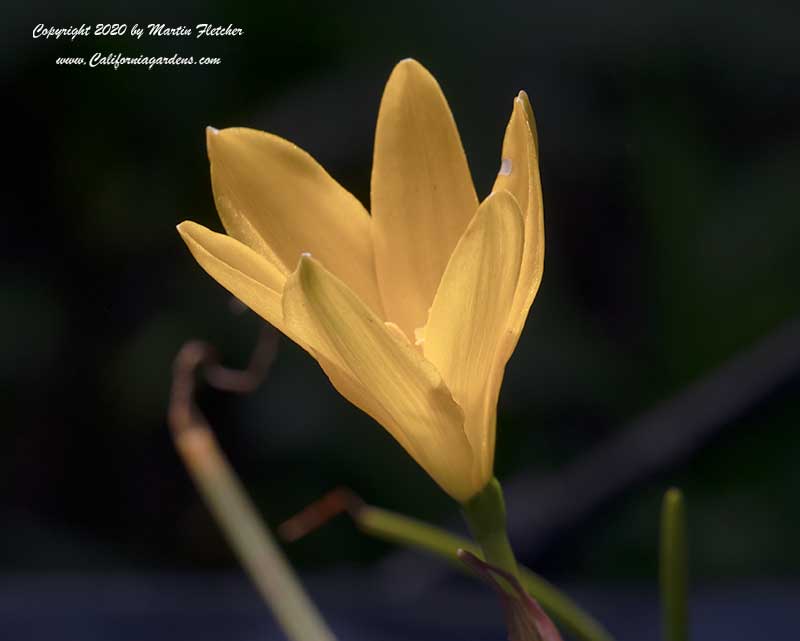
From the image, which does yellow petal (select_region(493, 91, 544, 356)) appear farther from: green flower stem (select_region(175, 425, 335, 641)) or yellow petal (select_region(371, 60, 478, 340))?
green flower stem (select_region(175, 425, 335, 641))

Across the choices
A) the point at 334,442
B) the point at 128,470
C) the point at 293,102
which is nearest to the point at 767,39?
the point at 293,102

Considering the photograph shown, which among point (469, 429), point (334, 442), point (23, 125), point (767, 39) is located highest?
point (23, 125)

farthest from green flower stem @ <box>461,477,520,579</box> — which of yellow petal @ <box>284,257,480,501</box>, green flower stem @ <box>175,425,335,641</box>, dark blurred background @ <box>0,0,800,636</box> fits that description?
dark blurred background @ <box>0,0,800,636</box>

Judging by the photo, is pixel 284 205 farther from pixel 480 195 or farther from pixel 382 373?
pixel 480 195

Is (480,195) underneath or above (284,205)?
above

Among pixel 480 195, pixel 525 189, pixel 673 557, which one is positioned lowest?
pixel 673 557

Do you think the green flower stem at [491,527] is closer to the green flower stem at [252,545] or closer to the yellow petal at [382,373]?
the yellow petal at [382,373]

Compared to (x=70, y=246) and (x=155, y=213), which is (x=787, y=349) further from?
(x=70, y=246)

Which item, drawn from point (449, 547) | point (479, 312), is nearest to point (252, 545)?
point (449, 547)

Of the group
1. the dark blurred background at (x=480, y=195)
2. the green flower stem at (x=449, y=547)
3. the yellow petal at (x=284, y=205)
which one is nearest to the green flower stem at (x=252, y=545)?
the green flower stem at (x=449, y=547)
